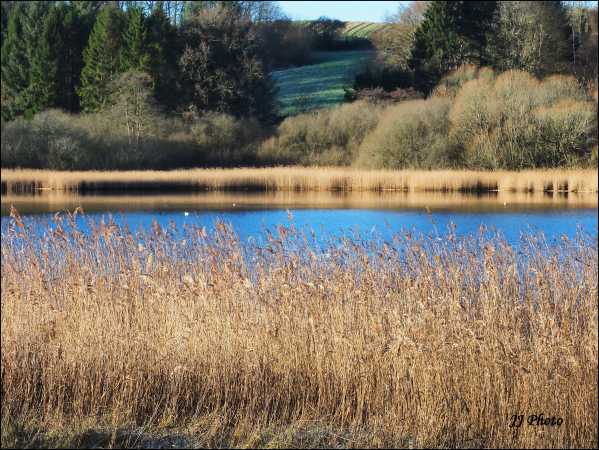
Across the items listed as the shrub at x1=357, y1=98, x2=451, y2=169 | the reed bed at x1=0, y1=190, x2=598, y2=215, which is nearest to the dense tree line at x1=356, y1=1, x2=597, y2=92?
the shrub at x1=357, y1=98, x2=451, y2=169

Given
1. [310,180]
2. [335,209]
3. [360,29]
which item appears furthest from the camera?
[360,29]

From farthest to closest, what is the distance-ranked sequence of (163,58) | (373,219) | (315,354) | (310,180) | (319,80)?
(319,80)
(163,58)
(310,180)
(373,219)
(315,354)

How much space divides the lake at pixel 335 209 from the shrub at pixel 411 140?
3.34 m

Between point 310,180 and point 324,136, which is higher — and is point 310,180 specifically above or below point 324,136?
below

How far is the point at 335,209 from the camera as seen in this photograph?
22.8 m

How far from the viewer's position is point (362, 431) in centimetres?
565

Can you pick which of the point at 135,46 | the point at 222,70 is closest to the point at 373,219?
the point at 222,70

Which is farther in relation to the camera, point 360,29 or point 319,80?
point 360,29

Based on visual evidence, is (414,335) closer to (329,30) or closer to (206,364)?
(206,364)

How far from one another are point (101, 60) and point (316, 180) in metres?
15.8

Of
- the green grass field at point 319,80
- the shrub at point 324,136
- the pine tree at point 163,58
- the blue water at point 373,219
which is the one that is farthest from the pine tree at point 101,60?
the blue water at point 373,219

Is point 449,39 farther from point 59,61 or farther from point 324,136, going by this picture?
point 59,61

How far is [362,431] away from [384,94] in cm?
3539

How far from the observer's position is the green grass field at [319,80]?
4647 cm
